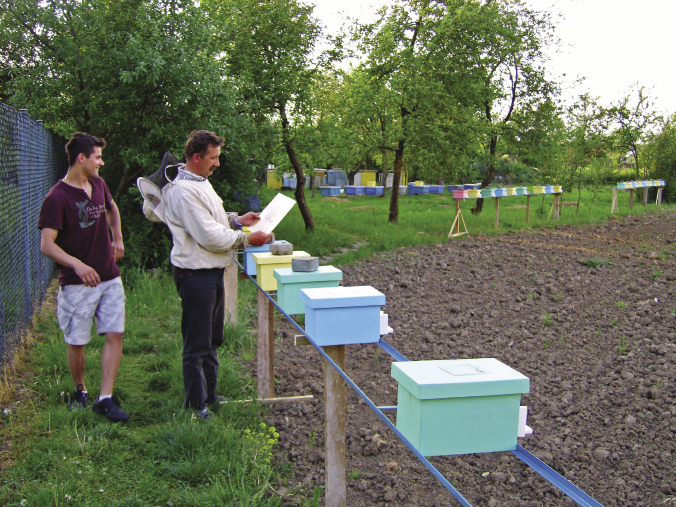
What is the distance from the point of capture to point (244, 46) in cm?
1186

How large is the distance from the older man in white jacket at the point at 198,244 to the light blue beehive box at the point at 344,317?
100 cm

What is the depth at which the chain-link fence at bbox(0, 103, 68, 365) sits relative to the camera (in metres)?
5.28

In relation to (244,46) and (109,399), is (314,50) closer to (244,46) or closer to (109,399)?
(244,46)

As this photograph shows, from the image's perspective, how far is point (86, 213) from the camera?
4094 mm

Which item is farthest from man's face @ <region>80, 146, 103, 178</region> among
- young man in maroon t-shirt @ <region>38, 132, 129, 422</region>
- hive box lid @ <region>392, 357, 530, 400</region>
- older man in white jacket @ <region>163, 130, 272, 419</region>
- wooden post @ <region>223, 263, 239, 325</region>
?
hive box lid @ <region>392, 357, 530, 400</region>

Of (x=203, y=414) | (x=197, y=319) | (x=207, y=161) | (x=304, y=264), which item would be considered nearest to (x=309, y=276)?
(x=304, y=264)

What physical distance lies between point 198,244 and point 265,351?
4.67 ft

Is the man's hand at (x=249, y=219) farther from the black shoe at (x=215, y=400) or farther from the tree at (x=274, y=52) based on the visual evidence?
the tree at (x=274, y=52)

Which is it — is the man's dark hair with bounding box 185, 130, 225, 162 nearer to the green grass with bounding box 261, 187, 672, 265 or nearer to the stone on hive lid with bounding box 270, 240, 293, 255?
the stone on hive lid with bounding box 270, 240, 293, 255

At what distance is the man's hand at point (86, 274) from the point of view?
12.9 ft

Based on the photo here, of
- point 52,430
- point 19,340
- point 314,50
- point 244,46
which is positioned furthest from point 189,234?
point 314,50

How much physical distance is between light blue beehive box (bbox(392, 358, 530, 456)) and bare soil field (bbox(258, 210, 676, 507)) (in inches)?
62.7

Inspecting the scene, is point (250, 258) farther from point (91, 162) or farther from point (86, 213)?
point (91, 162)

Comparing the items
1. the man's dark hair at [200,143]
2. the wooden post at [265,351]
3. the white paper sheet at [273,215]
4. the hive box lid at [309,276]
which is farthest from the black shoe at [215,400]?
the man's dark hair at [200,143]
